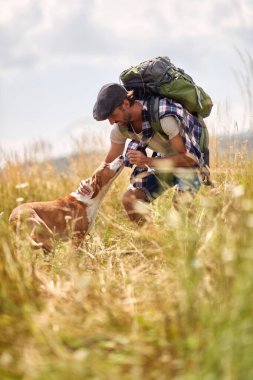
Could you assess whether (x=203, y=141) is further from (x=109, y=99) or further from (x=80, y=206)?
(x=80, y=206)

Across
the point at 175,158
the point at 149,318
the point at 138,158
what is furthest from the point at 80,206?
the point at 149,318

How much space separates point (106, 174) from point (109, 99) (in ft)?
3.14

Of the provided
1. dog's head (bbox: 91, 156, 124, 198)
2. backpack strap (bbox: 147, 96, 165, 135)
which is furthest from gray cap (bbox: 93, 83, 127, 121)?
dog's head (bbox: 91, 156, 124, 198)

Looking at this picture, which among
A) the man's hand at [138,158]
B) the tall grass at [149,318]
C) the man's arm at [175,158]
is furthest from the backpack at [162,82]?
the tall grass at [149,318]

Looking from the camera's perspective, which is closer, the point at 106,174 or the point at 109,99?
the point at 109,99

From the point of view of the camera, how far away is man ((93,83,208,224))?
440 centimetres

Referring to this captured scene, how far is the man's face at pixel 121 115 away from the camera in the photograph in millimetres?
4496

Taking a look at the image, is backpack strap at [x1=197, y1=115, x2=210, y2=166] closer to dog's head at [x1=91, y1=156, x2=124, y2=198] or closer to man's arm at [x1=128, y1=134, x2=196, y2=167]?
man's arm at [x1=128, y1=134, x2=196, y2=167]

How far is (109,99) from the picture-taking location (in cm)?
439

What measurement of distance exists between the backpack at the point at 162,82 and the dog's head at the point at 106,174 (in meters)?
0.68

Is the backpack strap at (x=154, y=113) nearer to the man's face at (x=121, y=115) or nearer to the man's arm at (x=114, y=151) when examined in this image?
the man's face at (x=121, y=115)

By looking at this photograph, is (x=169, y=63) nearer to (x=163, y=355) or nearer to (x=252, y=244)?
(x=252, y=244)

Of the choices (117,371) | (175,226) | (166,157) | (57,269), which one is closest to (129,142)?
(166,157)

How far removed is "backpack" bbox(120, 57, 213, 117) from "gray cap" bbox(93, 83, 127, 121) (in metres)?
0.22
